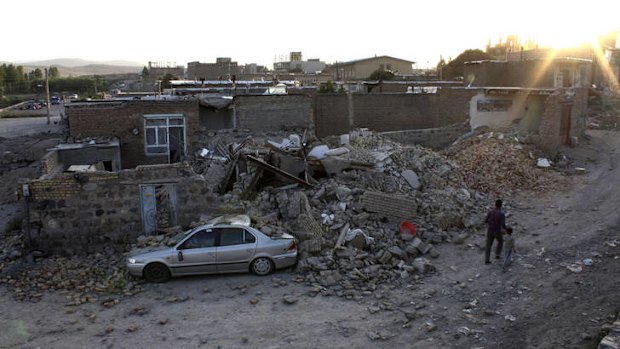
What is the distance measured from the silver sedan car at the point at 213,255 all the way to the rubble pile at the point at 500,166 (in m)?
8.44

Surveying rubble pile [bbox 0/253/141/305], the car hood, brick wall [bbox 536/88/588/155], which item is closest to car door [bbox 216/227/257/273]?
the car hood

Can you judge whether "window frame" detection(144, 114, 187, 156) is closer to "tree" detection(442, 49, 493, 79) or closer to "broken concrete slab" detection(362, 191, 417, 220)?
"broken concrete slab" detection(362, 191, 417, 220)

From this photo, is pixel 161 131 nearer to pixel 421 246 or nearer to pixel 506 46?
pixel 421 246

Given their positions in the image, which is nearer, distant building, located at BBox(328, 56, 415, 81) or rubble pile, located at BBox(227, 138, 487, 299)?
rubble pile, located at BBox(227, 138, 487, 299)

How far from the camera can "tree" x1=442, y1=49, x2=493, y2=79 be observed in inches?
2142

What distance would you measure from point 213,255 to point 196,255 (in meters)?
0.36

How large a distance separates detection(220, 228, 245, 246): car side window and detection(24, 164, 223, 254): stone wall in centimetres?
214

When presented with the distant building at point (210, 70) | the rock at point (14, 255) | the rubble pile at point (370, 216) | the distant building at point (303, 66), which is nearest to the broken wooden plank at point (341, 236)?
the rubble pile at point (370, 216)

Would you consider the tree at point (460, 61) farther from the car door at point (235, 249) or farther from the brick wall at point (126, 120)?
the car door at point (235, 249)

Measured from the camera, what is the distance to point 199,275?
12164mm

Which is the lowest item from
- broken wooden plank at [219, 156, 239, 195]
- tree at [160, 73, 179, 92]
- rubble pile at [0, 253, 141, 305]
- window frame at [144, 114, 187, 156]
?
rubble pile at [0, 253, 141, 305]

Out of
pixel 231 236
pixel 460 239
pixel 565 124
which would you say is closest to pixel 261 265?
pixel 231 236

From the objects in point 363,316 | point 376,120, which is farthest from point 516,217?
point 376,120

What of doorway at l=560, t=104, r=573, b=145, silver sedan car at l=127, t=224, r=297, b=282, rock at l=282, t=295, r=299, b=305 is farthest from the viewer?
doorway at l=560, t=104, r=573, b=145
